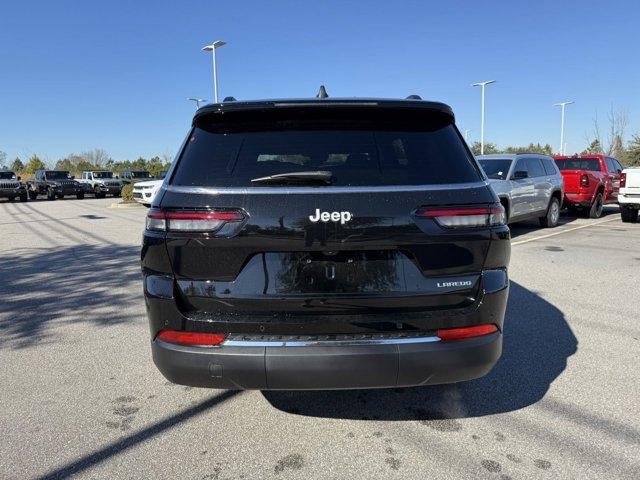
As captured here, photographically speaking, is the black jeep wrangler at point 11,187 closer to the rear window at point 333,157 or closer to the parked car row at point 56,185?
the parked car row at point 56,185

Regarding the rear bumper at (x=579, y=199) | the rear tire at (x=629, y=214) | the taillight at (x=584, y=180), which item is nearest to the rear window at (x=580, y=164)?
the taillight at (x=584, y=180)

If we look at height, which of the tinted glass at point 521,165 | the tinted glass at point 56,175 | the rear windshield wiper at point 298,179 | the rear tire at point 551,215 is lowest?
the rear tire at point 551,215

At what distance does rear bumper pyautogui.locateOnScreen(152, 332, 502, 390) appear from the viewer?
234 centimetres

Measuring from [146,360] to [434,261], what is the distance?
8.93 ft

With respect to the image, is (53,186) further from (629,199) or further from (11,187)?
(629,199)

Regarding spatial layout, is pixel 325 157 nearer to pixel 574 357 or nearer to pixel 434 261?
pixel 434 261

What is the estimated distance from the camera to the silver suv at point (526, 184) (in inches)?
401

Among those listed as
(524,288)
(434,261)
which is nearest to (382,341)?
(434,261)

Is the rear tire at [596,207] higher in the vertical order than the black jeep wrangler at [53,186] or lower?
lower

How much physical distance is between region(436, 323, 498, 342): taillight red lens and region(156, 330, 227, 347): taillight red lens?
110 centimetres

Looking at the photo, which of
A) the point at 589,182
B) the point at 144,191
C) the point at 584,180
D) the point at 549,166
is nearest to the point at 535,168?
the point at 549,166

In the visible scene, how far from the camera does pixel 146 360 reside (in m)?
4.03

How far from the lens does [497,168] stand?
1065 centimetres

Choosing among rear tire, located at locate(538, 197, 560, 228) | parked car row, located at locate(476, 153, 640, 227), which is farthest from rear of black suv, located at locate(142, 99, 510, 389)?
rear tire, located at locate(538, 197, 560, 228)
